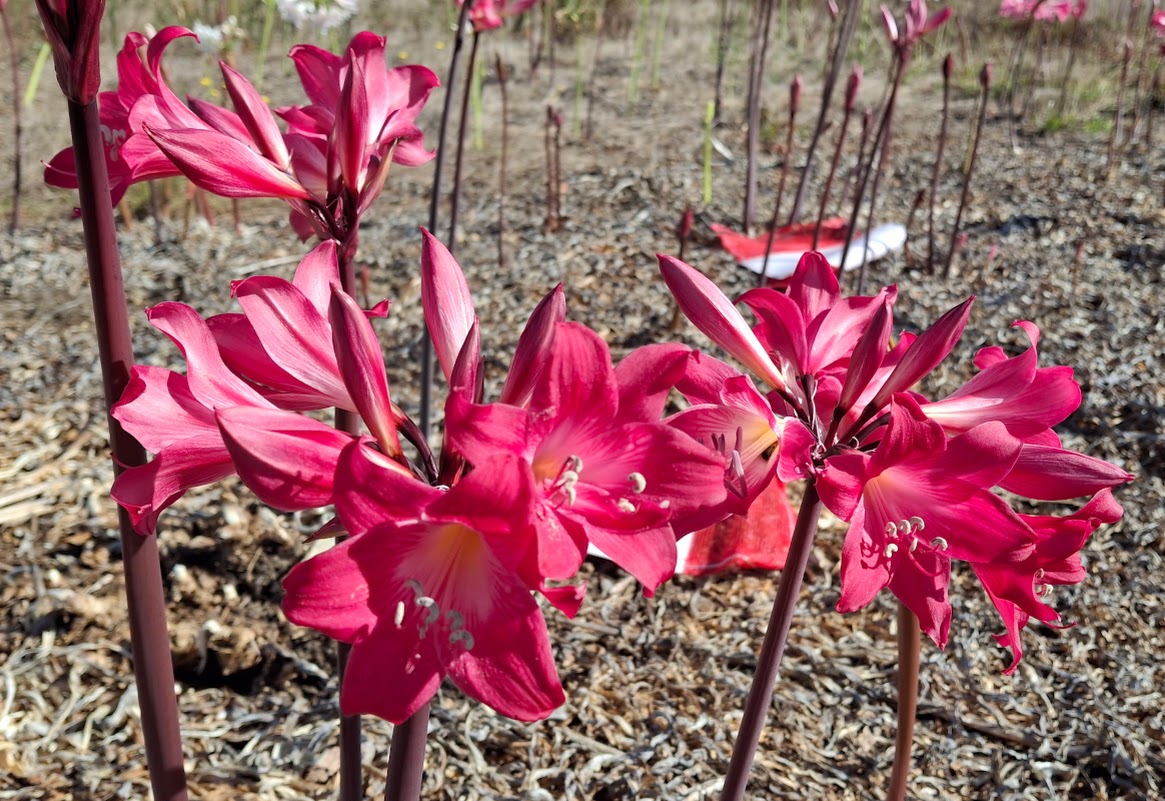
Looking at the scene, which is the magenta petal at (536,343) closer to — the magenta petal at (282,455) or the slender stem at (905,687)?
the magenta petal at (282,455)

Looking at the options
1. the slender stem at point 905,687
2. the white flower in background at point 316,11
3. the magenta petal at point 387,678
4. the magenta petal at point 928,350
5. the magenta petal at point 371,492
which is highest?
the white flower in background at point 316,11

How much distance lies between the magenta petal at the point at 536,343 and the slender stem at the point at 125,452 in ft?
1.40

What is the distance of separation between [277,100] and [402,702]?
7.45m

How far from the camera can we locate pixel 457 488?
0.75 meters

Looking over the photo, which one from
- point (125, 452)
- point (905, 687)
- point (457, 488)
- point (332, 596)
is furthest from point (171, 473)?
point (905, 687)

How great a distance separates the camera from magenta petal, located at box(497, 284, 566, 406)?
35.3 inches

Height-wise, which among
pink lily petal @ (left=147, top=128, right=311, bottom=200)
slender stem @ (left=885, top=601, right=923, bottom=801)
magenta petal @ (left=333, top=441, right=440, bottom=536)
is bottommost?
slender stem @ (left=885, top=601, right=923, bottom=801)

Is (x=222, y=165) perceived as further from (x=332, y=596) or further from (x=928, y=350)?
(x=928, y=350)

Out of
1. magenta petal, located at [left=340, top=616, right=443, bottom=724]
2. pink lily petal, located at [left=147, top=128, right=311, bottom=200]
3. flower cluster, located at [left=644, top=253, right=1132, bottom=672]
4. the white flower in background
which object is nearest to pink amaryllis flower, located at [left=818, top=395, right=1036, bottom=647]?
flower cluster, located at [left=644, top=253, right=1132, bottom=672]

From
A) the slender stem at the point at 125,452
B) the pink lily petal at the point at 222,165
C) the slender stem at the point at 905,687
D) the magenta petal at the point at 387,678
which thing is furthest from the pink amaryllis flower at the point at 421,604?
the slender stem at the point at 905,687

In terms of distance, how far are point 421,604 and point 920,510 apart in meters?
0.57

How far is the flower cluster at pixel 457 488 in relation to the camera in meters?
0.79

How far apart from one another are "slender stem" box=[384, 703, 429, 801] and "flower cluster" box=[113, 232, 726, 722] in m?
0.15

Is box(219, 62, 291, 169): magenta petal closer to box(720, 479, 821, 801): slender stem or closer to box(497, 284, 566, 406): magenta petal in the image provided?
box(497, 284, 566, 406): magenta petal
